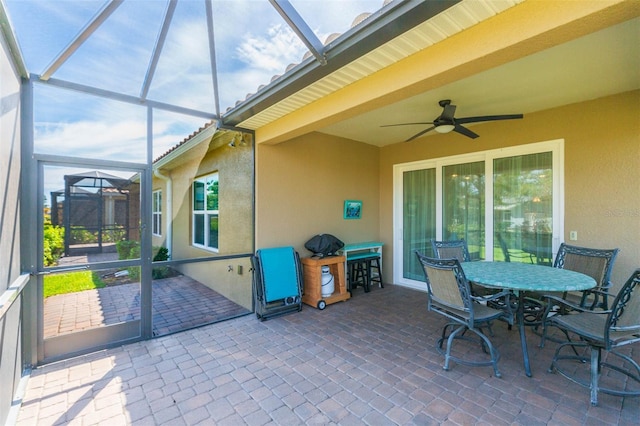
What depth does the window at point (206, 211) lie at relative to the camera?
14.9ft

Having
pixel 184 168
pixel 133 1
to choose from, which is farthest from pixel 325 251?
pixel 133 1

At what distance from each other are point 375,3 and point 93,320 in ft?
13.4

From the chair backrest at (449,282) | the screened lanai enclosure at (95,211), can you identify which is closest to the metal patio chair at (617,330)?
the chair backrest at (449,282)

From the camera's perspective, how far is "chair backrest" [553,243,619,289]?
3133 millimetres

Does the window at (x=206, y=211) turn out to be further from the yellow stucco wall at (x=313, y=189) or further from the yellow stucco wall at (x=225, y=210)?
the yellow stucco wall at (x=313, y=189)

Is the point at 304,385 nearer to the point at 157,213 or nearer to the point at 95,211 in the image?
the point at 157,213

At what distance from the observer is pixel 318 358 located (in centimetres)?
295

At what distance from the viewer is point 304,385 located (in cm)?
249

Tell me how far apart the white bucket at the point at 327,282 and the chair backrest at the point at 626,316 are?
319 centimetres

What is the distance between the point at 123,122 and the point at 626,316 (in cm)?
508

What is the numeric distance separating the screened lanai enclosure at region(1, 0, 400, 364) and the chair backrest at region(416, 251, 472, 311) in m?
2.03

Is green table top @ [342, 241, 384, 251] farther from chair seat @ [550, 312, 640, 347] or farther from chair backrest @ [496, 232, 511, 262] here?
chair seat @ [550, 312, 640, 347]

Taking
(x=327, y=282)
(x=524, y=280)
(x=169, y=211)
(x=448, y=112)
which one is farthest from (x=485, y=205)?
(x=169, y=211)

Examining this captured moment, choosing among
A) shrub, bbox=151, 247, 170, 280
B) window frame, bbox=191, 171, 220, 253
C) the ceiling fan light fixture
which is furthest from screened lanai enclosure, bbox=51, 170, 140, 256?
the ceiling fan light fixture
